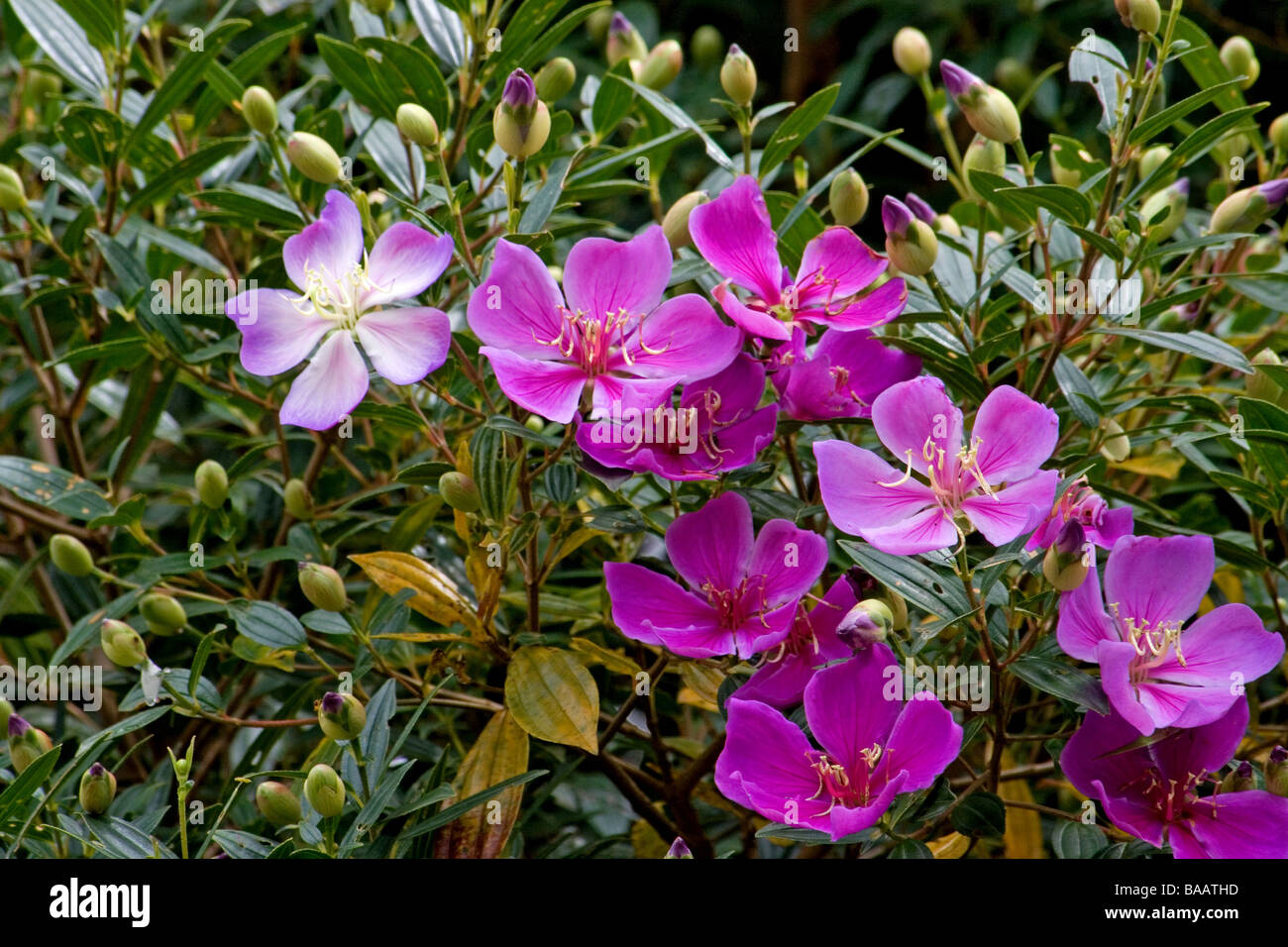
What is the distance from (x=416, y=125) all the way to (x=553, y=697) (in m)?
0.38

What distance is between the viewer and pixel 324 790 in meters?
0.72

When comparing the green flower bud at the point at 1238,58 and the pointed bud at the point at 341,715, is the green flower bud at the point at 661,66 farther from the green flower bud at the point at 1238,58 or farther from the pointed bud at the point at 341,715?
the pointed bud at the point at 341,715

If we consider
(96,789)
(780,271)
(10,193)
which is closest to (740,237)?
(780,271)

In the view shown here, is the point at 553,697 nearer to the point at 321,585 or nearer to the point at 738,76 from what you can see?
the point at 321,585

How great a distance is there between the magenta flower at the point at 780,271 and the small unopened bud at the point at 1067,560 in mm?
183

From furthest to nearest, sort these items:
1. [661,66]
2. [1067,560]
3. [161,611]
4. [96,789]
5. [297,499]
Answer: [661,66] < [297,499] < [161,611] < [96,789] < [1067,560]

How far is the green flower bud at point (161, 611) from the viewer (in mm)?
882

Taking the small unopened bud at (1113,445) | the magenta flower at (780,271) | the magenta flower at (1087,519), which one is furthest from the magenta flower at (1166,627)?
the magenta flower at (780,271)

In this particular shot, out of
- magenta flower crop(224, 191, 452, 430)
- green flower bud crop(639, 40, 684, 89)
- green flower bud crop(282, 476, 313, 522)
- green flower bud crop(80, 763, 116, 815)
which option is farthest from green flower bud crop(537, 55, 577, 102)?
green flower bud crop(80, 763, 116, 815)

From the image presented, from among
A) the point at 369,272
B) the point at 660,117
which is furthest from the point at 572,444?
the point at 660,117

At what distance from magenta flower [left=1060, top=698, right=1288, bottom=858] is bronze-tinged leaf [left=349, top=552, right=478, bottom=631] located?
0.40 m

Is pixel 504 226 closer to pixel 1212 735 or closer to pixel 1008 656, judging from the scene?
pixel 1008 656

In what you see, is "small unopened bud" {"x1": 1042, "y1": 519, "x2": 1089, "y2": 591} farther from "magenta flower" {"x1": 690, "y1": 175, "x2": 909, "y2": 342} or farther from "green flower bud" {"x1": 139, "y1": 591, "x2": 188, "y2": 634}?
"green flower bud" {"x1": 139, "y1": 591, "x2": 188, "y2": 634}
